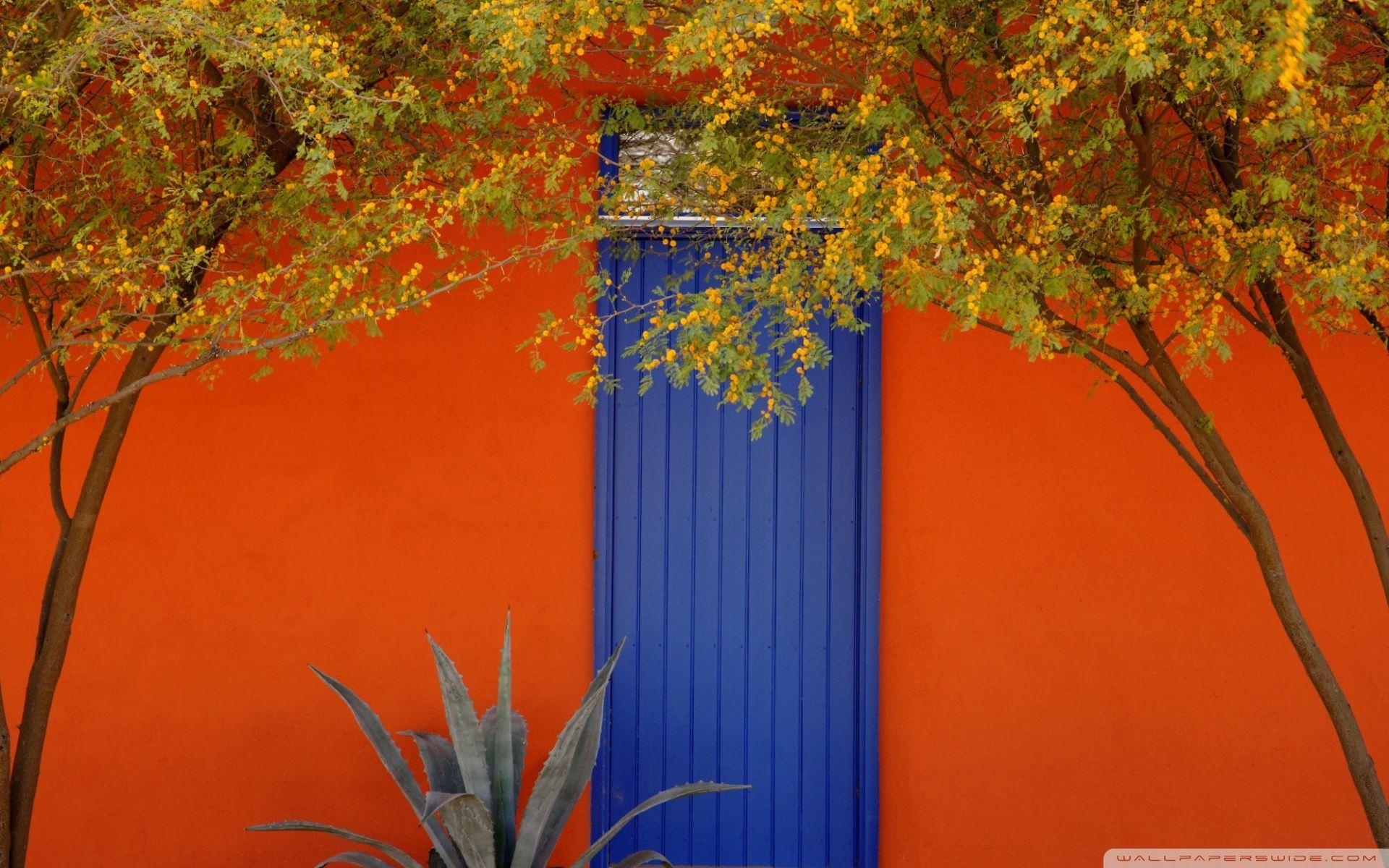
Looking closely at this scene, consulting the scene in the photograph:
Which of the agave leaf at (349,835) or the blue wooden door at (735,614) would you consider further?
the blue wooden door at (735,614)

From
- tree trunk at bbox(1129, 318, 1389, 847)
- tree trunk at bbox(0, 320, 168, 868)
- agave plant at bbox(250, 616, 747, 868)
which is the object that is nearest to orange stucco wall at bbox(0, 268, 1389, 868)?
agave plant at bbox(250, 616, 747, 868)

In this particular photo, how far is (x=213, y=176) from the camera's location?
10.3 ft

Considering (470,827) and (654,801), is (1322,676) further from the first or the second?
(470,827)

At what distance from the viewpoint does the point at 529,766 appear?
14.4ft

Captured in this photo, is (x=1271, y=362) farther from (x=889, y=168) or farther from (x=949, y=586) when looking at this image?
(x=889, y=168)

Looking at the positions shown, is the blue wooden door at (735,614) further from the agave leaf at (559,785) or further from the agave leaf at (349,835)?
the agave leaf at (349,835)

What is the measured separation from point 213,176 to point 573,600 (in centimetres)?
197

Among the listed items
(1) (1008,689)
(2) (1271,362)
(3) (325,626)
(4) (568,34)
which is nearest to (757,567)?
(1) (1008,689)

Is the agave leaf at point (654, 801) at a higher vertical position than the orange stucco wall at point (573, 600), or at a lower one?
lower

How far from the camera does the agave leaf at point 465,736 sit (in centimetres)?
348

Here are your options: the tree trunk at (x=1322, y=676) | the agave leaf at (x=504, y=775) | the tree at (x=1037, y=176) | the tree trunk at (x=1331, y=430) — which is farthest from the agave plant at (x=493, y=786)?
the tree trunk at (x=1331, y=430)

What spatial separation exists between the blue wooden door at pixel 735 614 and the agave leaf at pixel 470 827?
47.7 inches

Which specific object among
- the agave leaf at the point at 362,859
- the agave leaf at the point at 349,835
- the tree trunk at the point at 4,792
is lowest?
the agave leaf at the point at 362,859

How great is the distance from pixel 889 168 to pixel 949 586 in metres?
2.12
